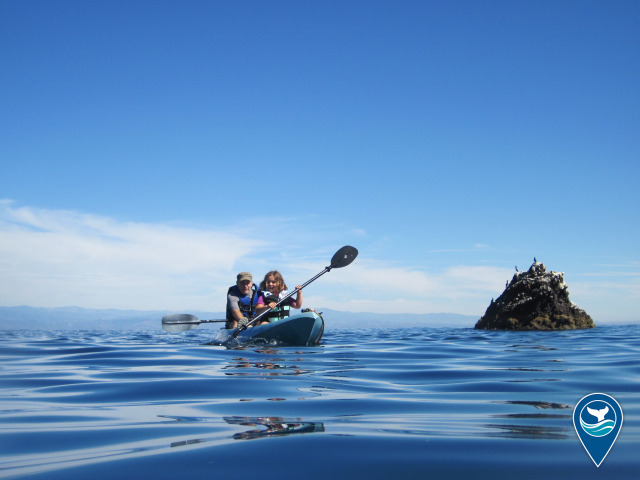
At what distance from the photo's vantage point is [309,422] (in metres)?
3.82

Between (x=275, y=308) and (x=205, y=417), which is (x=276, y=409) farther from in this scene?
(x=275, y=308)

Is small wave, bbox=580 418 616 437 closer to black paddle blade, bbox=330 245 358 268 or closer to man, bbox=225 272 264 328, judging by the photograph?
man, bbox=225 272 264 328

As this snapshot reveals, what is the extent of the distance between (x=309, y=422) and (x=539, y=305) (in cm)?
1914

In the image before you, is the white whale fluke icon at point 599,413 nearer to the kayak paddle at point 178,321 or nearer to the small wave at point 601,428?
the small wave at point 601,428

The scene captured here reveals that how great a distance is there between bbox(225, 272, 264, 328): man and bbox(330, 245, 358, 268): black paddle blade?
2.39 meters

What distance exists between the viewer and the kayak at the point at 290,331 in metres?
12.7

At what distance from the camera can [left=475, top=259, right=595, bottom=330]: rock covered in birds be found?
20.7m

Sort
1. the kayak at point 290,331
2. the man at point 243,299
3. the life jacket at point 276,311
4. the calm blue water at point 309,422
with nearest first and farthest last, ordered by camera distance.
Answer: the calm blue water at point 309,422, the kayak at point 290,331, the life jacket at point 276,311, the man at point 243,299

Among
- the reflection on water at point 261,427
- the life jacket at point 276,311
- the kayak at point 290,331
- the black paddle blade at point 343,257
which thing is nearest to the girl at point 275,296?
the life jacket at point 276,311

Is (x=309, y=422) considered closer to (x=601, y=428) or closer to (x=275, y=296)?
(x=601, y=428)

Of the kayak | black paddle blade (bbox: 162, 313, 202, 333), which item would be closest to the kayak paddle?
black paddle blade (bbox: 162, 313, 202, 333)

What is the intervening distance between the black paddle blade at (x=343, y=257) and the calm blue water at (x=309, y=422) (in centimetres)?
746

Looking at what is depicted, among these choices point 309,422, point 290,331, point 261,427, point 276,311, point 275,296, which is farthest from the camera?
point 275,296

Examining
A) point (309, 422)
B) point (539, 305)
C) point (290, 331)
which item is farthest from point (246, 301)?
point (539, 305)
